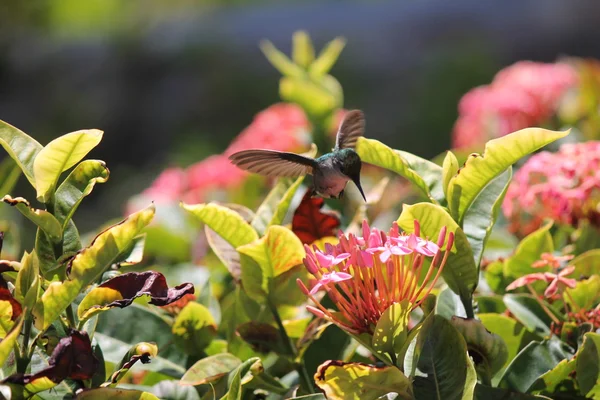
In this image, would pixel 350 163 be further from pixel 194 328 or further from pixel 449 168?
pixel 194 328

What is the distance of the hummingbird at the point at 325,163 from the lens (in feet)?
2.57

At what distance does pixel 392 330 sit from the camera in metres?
0.71

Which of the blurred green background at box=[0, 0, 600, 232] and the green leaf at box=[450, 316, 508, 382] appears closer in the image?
the green leaf at box=[450, 316, 508, 382]

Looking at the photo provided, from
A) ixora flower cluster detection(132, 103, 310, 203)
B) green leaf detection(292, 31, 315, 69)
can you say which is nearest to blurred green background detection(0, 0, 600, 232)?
ixora flower cluster detection(132, 103, 310, 203)

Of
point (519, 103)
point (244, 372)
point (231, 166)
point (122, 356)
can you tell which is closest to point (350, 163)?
point (244, 372)

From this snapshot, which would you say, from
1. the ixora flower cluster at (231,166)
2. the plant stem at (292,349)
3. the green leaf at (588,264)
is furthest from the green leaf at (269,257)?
the ixora flower cluster at (231,166)

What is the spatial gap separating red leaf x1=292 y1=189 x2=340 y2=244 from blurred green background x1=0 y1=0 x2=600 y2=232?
3.84 meters

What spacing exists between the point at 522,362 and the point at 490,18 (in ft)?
22.1

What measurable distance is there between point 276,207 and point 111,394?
36cm

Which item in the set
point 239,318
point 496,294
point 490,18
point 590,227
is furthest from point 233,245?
point 490,18

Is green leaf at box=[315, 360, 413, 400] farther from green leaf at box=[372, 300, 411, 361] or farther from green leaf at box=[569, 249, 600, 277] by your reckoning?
green leaf at box=[569, 249, 600, 277]

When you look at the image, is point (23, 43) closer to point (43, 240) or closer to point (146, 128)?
point (146, 128)

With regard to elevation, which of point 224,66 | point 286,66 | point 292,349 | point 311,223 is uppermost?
point 286,66

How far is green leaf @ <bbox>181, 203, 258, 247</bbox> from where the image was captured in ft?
2.77
